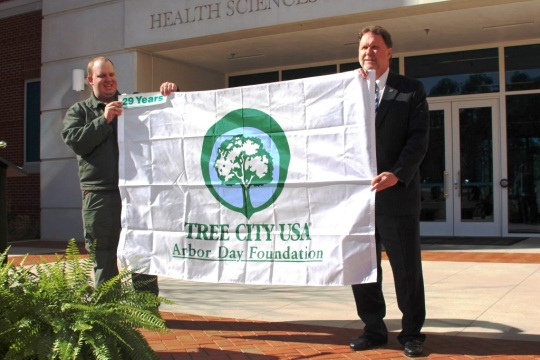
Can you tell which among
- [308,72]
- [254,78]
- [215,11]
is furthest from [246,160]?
[254,78]

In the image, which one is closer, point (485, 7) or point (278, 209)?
point (278, 209)

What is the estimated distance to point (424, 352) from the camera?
4020 mm

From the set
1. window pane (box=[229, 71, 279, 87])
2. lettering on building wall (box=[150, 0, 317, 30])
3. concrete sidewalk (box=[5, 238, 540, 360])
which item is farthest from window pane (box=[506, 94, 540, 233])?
window pane (box=[229, 71, 279, 87])

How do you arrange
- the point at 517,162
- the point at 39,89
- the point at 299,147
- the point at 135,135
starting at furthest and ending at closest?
the point at 39,89, the point at 517,162, the point at 135,135, the point at 299,147

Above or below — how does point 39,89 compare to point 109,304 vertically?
above

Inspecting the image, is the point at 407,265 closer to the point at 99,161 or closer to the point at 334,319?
the point at 334,319

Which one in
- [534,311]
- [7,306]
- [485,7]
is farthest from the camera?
[485,7]

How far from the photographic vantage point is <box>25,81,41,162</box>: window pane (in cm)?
1480

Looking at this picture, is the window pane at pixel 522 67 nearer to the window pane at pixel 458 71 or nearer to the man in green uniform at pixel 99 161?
the window pane at pixel 458 71

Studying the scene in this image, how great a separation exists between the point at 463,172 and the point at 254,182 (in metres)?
9.04

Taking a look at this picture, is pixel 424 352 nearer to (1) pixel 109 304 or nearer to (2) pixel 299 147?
(2) pixel 299 147

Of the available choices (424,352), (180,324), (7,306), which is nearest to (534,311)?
(424,352)

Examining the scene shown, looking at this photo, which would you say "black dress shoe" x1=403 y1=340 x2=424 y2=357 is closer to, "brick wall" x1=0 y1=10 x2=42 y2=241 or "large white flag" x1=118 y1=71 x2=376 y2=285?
"large white flag" x1=118 y1=71 x2=376 y2=285

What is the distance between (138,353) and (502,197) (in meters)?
10.5
